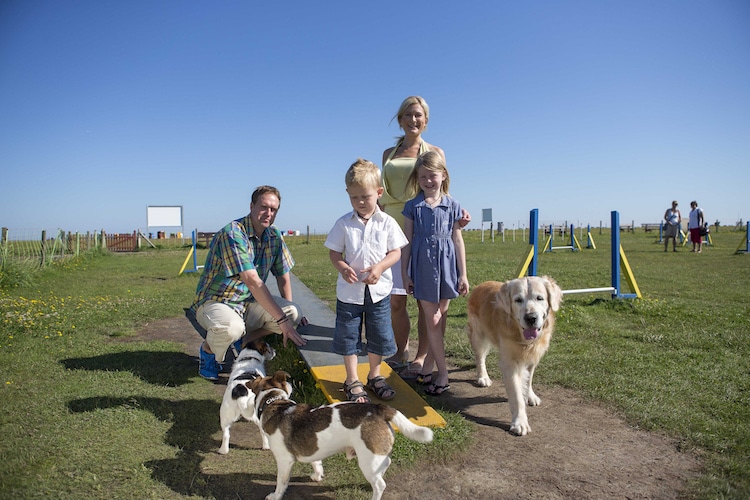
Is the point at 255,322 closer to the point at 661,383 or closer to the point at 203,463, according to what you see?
the point at 203,463

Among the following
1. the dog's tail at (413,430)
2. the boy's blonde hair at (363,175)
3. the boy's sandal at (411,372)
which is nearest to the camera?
the dog's tail at (413,430)

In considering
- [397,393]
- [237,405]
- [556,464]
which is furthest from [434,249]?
[237,405]

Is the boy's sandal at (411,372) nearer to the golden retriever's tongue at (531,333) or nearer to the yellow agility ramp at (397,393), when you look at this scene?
the yellow agility ramp at (397,393)

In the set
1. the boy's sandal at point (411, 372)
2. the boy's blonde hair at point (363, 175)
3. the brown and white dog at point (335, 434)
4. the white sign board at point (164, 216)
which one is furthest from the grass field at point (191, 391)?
the white sign board at point (164, 216)

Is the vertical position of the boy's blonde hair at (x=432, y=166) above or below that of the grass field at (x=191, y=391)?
above

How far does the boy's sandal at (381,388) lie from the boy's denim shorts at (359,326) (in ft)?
0.83

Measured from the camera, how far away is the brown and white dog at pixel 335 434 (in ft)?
8.39

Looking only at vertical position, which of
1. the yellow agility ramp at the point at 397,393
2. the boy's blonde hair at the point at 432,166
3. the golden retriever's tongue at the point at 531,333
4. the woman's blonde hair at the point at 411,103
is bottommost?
the yellow agility ramp at the point at 397,393

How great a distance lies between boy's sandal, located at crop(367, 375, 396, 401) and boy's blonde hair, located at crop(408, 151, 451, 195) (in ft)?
6.14

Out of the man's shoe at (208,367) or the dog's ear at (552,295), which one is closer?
the dog's ear at (552,295)

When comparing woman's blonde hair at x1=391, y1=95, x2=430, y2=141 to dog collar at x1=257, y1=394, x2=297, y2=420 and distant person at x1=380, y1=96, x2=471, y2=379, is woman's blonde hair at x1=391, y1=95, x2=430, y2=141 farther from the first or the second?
dog collar at x1=257, y1=394, x2=297, y2=420

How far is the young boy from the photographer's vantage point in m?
3.56

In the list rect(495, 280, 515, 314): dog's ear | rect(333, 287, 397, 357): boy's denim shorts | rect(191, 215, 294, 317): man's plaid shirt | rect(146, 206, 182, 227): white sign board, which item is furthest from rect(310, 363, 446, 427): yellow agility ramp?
rect(146, 206, 182, 227): white sign board

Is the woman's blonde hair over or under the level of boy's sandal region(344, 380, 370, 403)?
over
